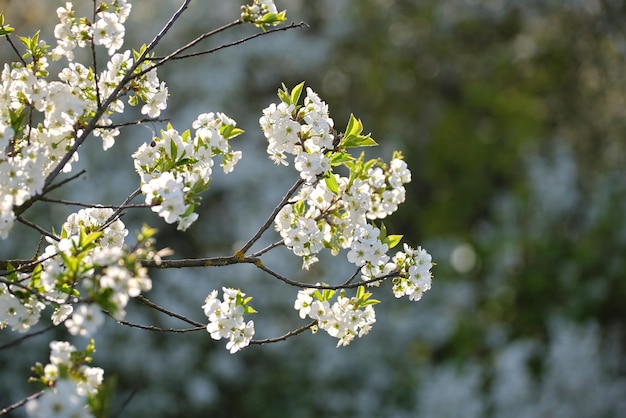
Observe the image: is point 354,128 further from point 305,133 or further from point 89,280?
point 89,280

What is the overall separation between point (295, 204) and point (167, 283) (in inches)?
138

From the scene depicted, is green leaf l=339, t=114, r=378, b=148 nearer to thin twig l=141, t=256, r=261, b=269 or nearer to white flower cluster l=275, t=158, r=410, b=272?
white flower cluster l=275, t=158, r=410, b=272

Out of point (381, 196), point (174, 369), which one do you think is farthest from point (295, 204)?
point (174, 369)

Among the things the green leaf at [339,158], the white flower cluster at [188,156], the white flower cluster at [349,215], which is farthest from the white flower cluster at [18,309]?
the green leaf at [339,158]

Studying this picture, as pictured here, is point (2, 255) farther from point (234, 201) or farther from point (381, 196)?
point (381, 196)

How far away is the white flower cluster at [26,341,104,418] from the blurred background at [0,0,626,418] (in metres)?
3.39

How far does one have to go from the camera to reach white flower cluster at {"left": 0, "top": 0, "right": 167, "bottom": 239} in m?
1.29

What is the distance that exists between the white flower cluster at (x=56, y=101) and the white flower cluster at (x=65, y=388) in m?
0.24

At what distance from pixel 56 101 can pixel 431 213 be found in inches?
212

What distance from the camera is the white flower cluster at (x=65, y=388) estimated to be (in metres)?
1.03

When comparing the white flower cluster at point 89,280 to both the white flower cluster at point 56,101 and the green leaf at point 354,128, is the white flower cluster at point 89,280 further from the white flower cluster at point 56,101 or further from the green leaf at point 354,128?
the green leaf at point 354,128

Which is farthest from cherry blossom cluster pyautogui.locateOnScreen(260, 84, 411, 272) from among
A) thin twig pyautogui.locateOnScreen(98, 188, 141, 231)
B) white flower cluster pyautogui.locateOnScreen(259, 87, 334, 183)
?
thin twig pyautogui.locateOnScreen(98, 188, 141, 231)

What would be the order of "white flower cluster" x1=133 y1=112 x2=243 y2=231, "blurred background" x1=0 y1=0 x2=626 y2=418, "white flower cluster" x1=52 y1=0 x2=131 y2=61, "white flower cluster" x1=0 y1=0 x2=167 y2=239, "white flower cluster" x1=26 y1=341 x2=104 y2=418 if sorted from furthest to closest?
"blurred background" x1=0 y1=0 x2=626 y2=418, "white flower cluster" x1=52 y1=0 x2=131 y2=61, "white flower cluster" x1=133 y1=112 x2=243 y2=231, "white flower cluster" x1=0 y1=0 x2=167 y2=239, "white flower cluster" x1=26 y1=341 x2=104 y2=418

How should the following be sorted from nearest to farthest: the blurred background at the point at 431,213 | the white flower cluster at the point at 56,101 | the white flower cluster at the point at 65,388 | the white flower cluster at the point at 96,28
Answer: the white flower cluster at the point at 65,388, the white flower cluster at the point at 56,101, the white flower cluster at the point at 96,28, the blurred background at the point at 431,213
